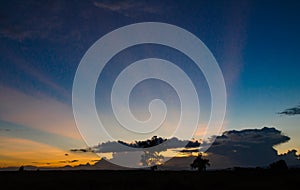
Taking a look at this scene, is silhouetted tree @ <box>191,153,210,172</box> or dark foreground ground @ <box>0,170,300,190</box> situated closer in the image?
dark foreground ground @ <box>0,170,300,190</box>

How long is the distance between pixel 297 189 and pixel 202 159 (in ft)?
283

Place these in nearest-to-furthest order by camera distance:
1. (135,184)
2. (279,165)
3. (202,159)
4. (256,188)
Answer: (256,188), (135,184), (279,165), (202,159)

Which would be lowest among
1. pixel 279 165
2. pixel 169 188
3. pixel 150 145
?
pixel 169 188

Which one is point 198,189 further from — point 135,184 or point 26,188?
point 26,188

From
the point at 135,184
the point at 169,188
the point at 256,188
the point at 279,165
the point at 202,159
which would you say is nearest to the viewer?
the point at 169,188

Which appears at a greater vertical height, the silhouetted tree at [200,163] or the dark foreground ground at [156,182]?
the silhouetted tree at [200,163]

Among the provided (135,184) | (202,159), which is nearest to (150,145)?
(202,159)

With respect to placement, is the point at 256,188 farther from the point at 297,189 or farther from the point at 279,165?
the point at 279,165

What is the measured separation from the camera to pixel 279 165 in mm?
109062

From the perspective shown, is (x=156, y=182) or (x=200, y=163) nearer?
(x=156, y=182)

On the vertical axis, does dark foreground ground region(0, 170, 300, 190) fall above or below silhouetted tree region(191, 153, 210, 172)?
below

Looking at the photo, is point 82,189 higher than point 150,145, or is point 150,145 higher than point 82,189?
point 150,145

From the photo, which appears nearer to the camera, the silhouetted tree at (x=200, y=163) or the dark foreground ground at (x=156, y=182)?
the dark foreground ground at (x=156, y=182)

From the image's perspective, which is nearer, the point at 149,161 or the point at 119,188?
the point at 119,188
